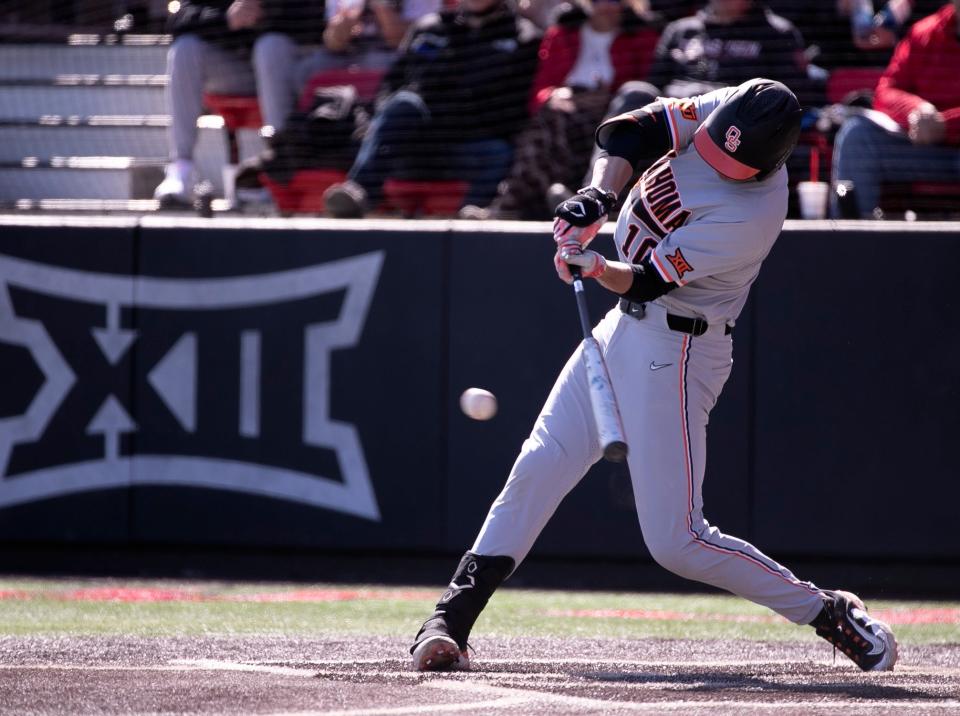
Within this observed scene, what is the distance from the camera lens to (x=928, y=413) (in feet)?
21.2

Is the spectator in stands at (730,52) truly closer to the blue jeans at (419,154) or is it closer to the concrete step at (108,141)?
the blue jeans at (419,154)

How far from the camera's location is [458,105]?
7805mm

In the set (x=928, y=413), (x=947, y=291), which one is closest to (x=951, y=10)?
(x=947, y=291)

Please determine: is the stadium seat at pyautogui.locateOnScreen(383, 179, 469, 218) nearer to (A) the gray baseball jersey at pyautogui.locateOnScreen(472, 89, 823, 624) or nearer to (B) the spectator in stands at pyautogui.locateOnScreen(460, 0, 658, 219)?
(B) the spectator in stands at pyautogui.locateOnScreen(460, 0, 658, 219)

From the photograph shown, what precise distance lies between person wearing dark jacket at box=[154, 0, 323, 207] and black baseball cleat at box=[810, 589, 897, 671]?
17.1ft

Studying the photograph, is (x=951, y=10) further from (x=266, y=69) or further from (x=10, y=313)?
(x=10, y=313)

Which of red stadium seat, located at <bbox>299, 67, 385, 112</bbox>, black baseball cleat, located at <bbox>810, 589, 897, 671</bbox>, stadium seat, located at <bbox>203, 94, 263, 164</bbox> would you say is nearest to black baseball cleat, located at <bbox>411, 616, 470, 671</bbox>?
black baseball cleat, located at <bbox>810, 589, 897, 671</bbox>

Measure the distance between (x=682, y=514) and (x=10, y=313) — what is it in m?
3.96

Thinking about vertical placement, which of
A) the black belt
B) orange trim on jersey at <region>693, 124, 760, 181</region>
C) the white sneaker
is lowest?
the white sneaker

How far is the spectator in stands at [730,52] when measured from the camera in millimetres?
7305

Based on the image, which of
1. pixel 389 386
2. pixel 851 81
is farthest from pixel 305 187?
pixel 851 81

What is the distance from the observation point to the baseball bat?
396 cm

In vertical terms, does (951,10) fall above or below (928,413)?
above

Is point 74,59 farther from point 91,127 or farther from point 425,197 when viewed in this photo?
point 425,197
